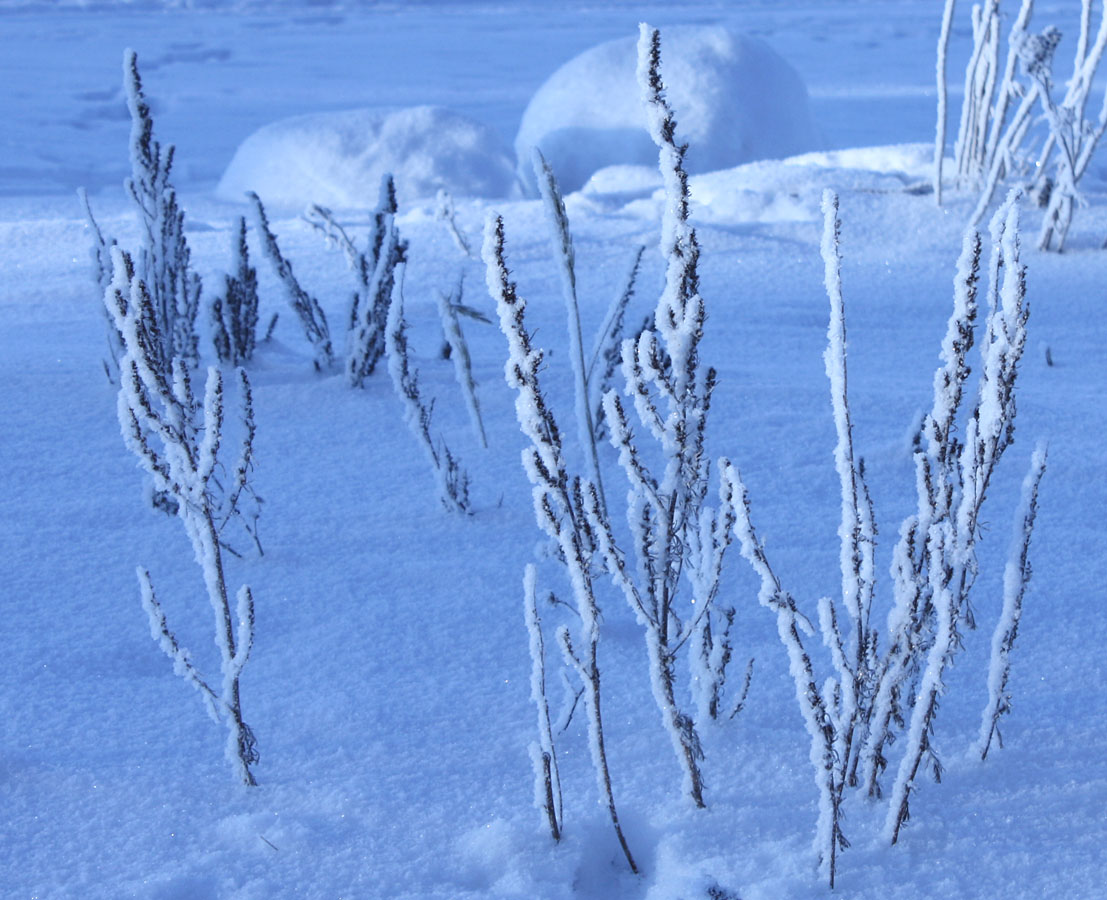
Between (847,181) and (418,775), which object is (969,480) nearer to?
(418,775)

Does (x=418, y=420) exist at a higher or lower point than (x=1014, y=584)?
lower

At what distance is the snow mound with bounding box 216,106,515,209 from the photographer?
4945 mm

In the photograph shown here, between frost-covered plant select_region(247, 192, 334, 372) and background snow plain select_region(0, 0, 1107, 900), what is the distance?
67 millimetres

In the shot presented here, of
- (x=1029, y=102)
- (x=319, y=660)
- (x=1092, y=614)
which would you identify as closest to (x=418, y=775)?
(x=319, y=660)

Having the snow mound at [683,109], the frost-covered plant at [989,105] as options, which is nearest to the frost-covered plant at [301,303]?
the frost-covered plant at [989,105]

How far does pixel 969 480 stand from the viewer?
2.91ft

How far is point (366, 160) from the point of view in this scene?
5.00 meters

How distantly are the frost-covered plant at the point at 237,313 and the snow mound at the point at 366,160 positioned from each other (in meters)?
2.62

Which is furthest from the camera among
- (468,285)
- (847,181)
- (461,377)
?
(847,181)

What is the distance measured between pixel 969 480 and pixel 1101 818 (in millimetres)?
340

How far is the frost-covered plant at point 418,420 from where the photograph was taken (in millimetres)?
1587

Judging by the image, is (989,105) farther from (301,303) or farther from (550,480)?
(550,480)

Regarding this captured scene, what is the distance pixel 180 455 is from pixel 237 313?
1.25 meters

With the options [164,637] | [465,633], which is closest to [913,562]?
[465,633]
